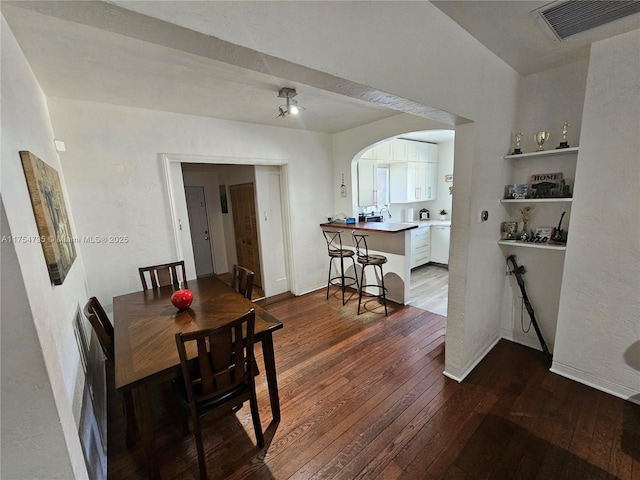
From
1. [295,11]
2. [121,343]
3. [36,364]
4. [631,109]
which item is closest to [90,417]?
[121,343]

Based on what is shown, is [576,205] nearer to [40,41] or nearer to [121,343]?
[121,343]

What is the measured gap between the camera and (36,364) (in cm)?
85

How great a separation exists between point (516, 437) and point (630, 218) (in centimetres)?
166

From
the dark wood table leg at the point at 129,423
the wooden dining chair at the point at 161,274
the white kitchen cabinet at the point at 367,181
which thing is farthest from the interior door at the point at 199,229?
the dark wood table leg at the point at 129,423

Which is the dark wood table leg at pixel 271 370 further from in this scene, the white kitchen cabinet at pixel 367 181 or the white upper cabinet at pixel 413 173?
the white upper cabinet at pixel 413 173

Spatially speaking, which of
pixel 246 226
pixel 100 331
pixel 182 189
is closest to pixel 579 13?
pixel 100 331

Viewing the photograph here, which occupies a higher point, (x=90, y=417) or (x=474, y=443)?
(x=90, y=417)

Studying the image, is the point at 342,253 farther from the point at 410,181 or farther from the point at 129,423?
the point at 129,423

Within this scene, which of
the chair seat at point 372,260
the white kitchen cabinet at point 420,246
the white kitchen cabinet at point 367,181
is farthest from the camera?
the white kitchen cabinet at point 420,246

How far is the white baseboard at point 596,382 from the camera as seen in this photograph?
1.95m

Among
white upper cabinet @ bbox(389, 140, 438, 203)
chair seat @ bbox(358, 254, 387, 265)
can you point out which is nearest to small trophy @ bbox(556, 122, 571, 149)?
chair seat @ bbox(358, 254, 387, 265)

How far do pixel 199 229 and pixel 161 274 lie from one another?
107 inches

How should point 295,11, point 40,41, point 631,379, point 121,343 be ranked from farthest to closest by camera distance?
point 631,379 < point 121,343 < point 40,41 < point 295,11

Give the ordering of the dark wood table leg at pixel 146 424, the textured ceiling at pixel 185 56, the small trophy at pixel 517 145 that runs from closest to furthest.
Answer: the textured ceiling at pixel 185 56 < the dark wood table leg at pixel 146 424 < the small trophy at pixel 517 145
